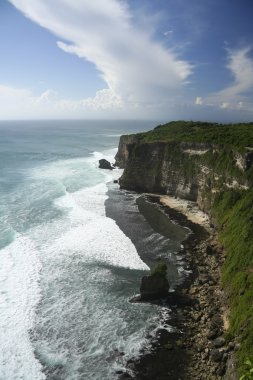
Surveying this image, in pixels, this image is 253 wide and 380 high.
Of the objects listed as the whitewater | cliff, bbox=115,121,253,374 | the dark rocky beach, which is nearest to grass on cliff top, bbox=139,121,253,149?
cliff, bbox=115,121,253,374

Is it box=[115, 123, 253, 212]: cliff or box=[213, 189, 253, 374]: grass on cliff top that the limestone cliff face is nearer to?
box=[115, 123, 253, 212]: cliff

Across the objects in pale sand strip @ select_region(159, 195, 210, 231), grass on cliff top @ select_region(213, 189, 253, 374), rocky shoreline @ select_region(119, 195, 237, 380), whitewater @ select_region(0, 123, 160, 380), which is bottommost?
whitewater @ select_region(0, 123, 160, 380)

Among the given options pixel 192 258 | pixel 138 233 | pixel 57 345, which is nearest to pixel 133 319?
pixel 57 345

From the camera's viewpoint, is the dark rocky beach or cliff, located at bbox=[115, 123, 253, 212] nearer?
the dark rocky beach

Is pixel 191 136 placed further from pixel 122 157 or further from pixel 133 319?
pixel 133 319

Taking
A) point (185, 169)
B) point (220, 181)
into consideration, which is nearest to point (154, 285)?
point (220, 181)

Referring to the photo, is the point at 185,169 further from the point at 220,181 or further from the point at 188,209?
the point at 220,181

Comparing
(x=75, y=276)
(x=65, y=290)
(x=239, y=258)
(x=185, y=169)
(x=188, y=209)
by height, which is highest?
(x=185, y=169)
